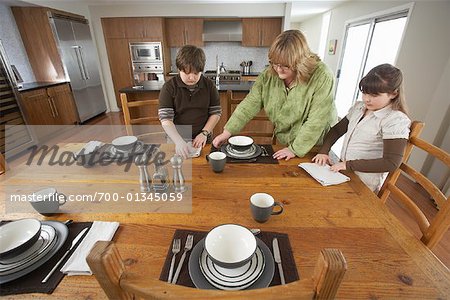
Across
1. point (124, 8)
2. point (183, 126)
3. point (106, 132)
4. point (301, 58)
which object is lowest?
point (106, 132)

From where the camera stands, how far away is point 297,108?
124cm

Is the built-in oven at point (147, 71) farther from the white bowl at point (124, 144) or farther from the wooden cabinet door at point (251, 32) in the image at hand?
the white bowl at point (124, 144)

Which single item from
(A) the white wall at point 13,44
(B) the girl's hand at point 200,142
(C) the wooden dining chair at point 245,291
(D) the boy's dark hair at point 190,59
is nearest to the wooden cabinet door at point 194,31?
(A) the white wall at point 13,44

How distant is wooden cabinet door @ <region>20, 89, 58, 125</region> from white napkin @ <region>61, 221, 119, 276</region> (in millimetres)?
3592

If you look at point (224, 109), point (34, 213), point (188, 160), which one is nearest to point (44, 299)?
point (34, 213)

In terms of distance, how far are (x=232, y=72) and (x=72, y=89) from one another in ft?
11.5

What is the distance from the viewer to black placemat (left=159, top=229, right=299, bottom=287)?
0.56m

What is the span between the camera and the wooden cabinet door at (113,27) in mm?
4988

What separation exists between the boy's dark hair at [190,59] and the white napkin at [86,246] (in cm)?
98

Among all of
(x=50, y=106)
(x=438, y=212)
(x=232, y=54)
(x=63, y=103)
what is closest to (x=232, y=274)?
(x=438, y=212)

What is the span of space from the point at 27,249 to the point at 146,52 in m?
5.41

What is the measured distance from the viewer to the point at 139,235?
2.30 feet

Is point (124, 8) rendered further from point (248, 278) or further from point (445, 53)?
point (248, 278)

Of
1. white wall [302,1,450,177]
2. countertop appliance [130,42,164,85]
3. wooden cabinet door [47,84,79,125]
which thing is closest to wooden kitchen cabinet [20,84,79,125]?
wooden cabinet door [47,84,79,125]
